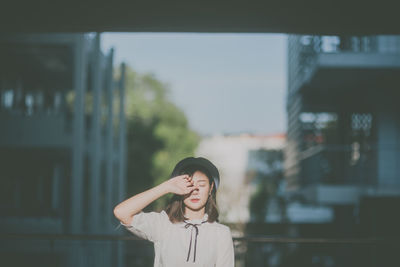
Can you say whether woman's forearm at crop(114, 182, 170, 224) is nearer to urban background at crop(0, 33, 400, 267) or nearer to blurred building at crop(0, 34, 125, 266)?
urban background at crop(0, 33, 400, 267)

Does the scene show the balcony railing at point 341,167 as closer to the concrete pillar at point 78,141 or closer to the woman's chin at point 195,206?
the concrete pillar at point 78,141

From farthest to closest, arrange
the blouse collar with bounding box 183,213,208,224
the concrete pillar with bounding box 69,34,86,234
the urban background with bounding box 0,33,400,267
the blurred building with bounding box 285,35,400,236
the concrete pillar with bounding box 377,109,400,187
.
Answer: the concrete pillar with bounding box 69,34,86,234 → the concrete pillar with bounding box 377,109,400,187 → the urban background with bounding box 0,33,400,267 → the blurred building with bounding box 285,35,400,236 → the blouse collar with bounding box 183,213,208,224

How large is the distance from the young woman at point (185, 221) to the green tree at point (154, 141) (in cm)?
2215

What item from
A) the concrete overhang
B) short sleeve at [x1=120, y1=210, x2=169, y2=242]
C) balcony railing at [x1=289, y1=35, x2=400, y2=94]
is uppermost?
balcony railing at [x1=289, y1=35, x2=400, y2=94]

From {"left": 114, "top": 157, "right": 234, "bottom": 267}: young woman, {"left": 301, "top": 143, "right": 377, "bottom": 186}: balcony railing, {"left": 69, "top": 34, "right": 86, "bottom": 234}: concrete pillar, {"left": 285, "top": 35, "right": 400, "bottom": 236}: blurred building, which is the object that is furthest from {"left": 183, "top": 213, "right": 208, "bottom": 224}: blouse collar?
{"left": 69, "top": 34, "right": 86, "bottom": 234}: concrete pillar

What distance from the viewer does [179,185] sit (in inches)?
95.3

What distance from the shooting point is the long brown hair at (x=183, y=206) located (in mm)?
2549

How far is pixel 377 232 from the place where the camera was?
9398 millimetres

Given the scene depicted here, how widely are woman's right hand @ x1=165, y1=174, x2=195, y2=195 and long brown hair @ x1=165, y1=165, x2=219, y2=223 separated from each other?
16cm

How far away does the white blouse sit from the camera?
2391mm

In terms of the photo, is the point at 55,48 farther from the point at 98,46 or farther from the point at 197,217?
the point at 197,217

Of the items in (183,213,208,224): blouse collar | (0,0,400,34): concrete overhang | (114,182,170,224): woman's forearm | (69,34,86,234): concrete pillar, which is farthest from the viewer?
(69,34,86,234): concrete pillar

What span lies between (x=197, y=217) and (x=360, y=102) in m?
9.90

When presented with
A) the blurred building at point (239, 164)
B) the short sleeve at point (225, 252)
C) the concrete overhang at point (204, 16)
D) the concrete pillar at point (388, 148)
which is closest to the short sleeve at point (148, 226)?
the short sleeve at point (225, 252)
